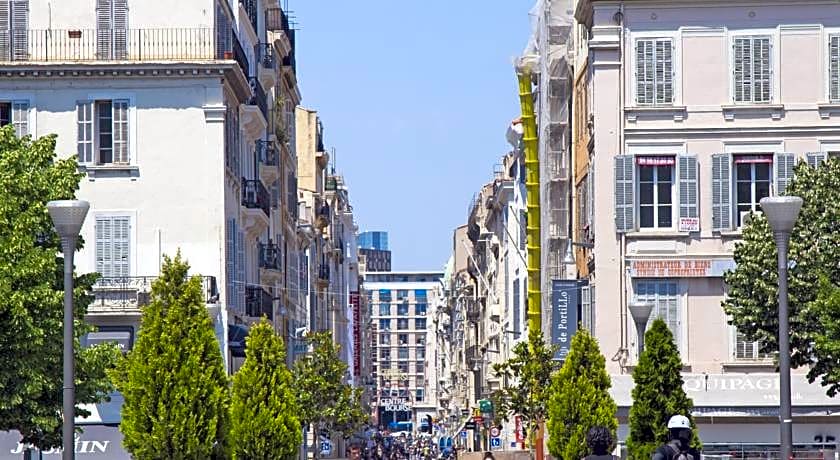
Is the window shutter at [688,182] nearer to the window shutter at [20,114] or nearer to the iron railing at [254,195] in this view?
the iron railing at [254,195]

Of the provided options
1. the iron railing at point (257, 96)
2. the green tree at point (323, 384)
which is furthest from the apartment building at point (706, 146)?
the green tree at point (323, 384)

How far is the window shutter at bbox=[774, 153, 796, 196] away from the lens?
49.2 m

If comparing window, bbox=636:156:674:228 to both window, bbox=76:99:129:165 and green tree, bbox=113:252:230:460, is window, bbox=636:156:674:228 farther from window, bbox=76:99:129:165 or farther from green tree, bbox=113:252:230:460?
green tree, bbox=113:252:230:460

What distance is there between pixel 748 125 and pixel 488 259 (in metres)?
67.9

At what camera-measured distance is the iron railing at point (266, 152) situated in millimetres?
64887

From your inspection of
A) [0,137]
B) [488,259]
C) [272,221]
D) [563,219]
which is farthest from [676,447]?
[488,259]

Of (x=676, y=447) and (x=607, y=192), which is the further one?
(x=607, y=192)

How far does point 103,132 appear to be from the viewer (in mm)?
52062

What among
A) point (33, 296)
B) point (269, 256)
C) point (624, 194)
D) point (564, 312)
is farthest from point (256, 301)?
point (33, 296)

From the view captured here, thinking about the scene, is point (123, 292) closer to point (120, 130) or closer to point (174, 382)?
point (120, 130)

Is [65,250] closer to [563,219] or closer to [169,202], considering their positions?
[169,202]

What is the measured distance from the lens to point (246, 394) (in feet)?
134

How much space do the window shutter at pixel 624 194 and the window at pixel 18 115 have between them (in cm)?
1519

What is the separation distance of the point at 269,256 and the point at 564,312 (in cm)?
1276
